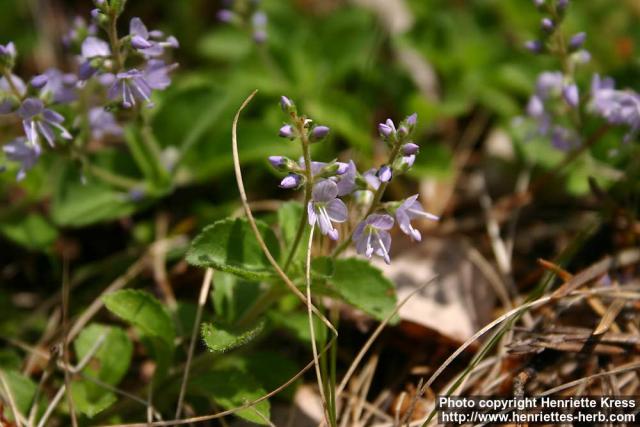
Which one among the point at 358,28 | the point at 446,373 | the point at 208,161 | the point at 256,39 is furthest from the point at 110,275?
the point at 358,28

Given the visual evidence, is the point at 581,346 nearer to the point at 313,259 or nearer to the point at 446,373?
the point at 446,373

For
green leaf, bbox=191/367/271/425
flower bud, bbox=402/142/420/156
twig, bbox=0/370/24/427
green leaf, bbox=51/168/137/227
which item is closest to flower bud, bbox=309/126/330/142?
flower bud, bbox=402/142/420/156

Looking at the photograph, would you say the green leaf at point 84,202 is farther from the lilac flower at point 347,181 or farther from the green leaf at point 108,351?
the lilac flower at point 347,181

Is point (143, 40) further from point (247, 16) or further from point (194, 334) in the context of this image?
point (247, 16)

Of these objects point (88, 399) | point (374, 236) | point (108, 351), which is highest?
point (374, 236)

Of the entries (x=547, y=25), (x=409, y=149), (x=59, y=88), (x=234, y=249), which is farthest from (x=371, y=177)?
(x=59, y=88)
